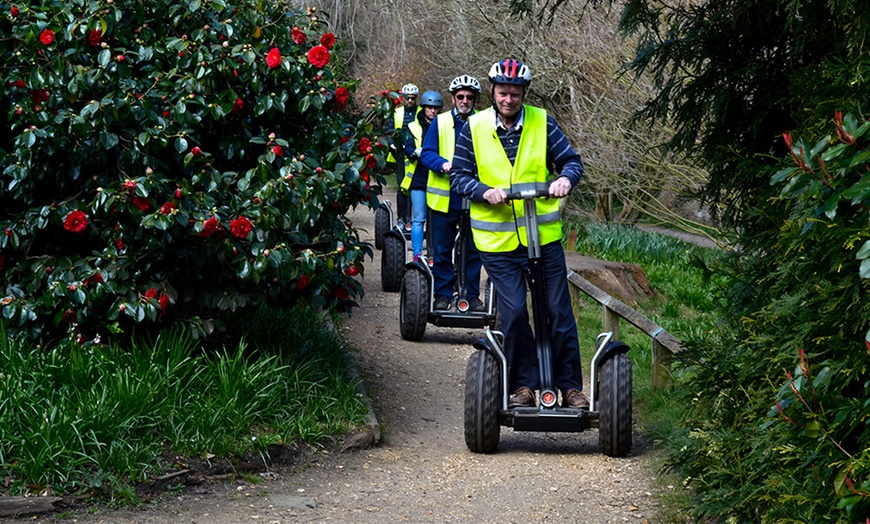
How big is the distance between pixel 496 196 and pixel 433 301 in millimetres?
3421

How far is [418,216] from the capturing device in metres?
11.5

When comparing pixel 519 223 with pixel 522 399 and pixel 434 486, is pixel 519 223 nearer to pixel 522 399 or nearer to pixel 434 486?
pixel 522 399

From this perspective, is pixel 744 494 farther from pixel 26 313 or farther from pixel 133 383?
pixel 26 313

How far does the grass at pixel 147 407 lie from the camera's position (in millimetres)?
5105

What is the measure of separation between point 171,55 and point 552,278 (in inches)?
93.9

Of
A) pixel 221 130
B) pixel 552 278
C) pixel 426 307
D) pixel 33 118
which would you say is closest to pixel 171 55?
pixel 221 130

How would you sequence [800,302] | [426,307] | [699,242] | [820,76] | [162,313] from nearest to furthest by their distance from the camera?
[800,302]
[820,76]
[162,313]
[426,307]
[699,242]

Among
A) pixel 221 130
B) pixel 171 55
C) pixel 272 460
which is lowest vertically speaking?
pixel 272 460

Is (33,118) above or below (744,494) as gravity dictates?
above

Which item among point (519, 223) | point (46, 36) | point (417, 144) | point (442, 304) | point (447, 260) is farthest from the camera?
point (417, 144)

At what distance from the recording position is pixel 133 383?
18.1 feet

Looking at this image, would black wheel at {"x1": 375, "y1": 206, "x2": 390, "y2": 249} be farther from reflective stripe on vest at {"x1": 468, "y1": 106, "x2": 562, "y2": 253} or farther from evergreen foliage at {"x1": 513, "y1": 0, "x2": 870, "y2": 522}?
evergreen foliage at {"x1": 513, "y1": 0, "x2": 870, "y2": 522}

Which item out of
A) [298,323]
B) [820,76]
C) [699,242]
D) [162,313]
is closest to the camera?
[820,76]

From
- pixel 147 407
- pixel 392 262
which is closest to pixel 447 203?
pixel 392 262
